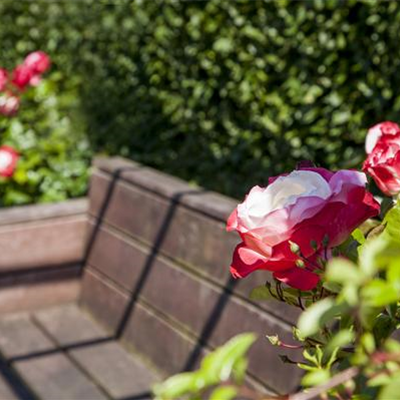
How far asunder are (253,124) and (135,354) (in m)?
0.93

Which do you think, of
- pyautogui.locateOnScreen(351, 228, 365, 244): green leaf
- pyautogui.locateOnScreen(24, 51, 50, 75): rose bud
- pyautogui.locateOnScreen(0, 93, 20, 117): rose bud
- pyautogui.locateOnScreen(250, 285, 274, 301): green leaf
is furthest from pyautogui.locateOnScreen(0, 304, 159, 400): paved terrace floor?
pyautogui.locateOnScreen(351, 228, 365, 244): green leaf

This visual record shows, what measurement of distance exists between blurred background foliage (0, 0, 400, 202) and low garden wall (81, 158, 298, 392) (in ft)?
1.31

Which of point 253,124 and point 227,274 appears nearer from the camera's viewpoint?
point 227,274

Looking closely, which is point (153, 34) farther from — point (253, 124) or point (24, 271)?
point (24, 271)

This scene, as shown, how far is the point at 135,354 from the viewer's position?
2953mm

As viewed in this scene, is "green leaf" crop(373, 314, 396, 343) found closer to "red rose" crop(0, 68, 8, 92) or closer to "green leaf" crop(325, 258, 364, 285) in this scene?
"green leaf" crop(325, 258, 364, 285)

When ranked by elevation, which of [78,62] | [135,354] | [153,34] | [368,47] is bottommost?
[135,354]

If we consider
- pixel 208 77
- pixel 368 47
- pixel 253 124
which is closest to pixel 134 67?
pixel 208 77

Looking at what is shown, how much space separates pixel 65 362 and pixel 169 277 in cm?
47

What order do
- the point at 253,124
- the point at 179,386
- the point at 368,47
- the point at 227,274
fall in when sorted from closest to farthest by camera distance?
the point at 179,386 < the point at 227,274 < the point at 368,47 < the point at 253,124

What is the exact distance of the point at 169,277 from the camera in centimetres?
274

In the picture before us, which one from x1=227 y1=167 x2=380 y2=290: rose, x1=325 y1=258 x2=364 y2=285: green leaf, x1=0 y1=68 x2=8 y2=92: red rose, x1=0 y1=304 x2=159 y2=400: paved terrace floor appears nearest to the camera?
x1=325 y1=258 x2=364 y2=285: green leaf

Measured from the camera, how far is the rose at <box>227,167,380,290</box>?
92cm

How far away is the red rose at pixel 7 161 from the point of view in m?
3.49
